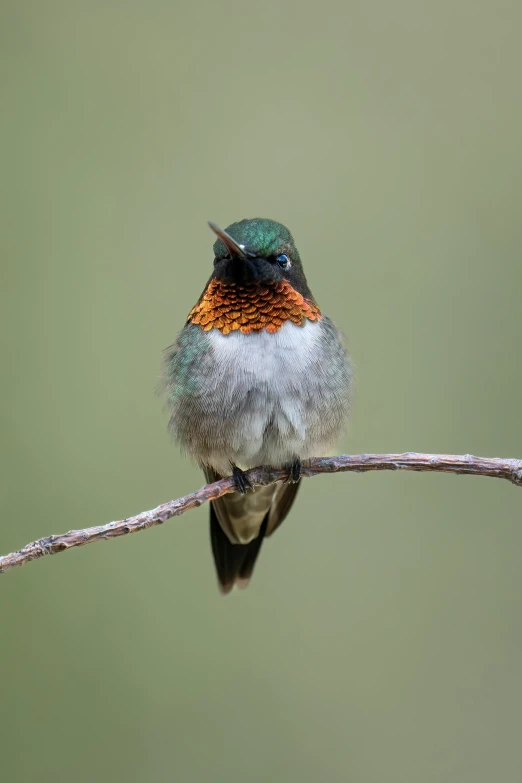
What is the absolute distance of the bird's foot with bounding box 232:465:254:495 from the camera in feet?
8.71

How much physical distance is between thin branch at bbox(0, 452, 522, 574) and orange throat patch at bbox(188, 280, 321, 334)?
16.8 inches

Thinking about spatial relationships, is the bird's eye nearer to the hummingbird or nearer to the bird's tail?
the hummingbird

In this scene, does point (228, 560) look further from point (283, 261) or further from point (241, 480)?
point (283, 261)

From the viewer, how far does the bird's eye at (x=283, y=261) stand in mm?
2577

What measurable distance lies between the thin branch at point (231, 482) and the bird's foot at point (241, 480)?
0.03m

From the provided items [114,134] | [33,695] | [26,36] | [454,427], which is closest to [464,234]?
[454,427]

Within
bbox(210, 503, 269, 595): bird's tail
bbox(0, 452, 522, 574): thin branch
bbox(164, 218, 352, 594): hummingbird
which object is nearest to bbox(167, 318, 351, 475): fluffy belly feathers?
→ bbox(164, 218, 352, 594): hummingbird

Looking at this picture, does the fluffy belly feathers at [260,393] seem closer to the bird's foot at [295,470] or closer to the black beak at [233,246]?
the bird's foot at [295,470]

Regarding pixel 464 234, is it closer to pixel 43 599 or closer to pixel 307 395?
pixel 307 395

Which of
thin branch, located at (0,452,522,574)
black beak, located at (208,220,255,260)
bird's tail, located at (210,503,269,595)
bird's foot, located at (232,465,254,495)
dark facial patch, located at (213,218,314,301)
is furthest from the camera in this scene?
bird's tail, located at (210,503,269,595)

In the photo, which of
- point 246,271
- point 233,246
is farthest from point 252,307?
point 233,246

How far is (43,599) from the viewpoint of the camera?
3574 millimetres

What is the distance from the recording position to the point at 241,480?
8.74 ft

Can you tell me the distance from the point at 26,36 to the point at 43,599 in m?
2.44
